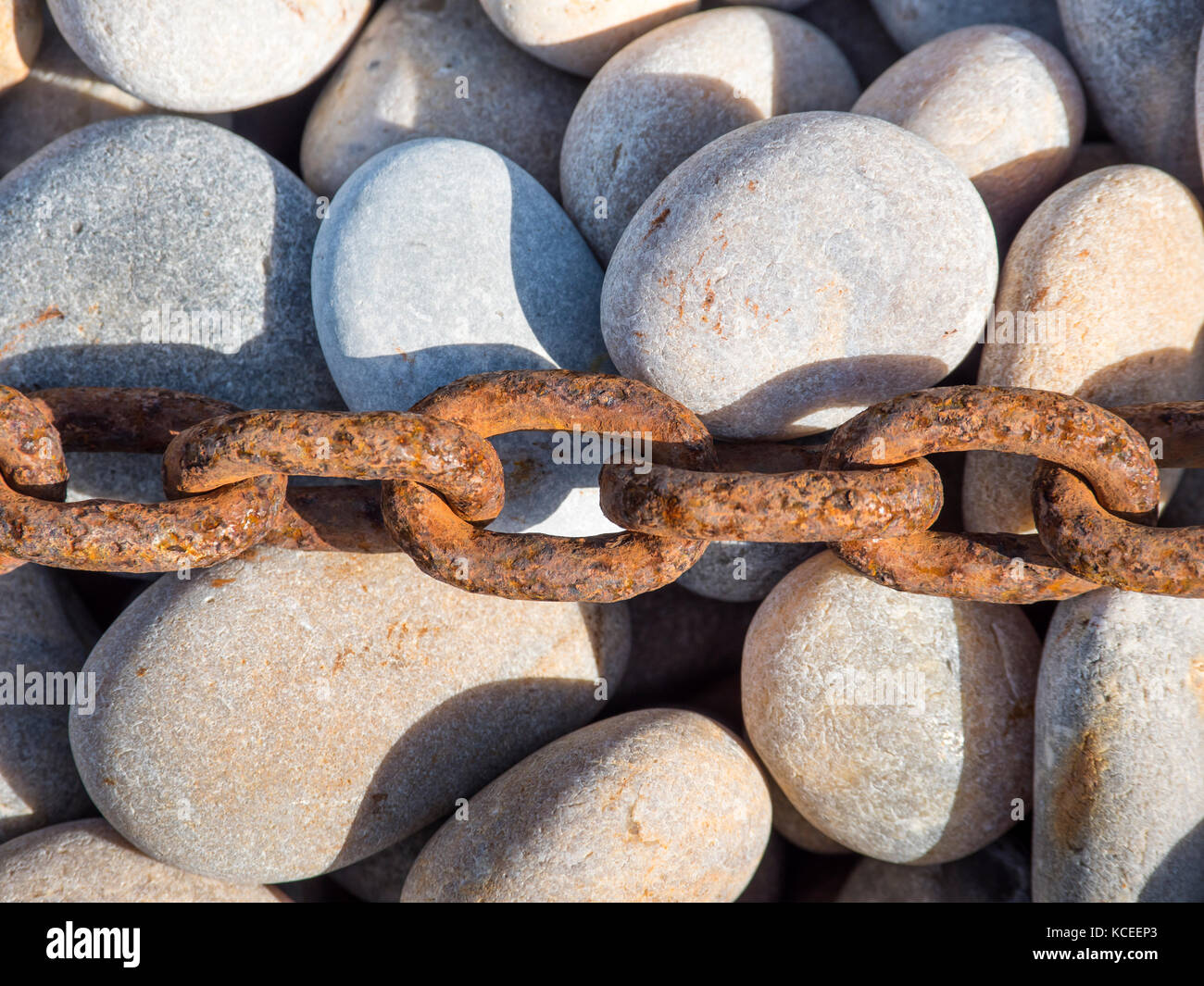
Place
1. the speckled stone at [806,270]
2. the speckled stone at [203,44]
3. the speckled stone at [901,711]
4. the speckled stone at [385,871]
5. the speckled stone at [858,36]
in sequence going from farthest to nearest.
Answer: the speckled stone at [858,36], the speckled stone at [385,871], the speckled stone at [203,44], the speckled stone at [901,711], the speckled stone at [806,270]

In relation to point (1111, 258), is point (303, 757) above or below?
below

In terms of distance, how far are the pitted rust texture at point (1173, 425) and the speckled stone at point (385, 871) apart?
2.02 m

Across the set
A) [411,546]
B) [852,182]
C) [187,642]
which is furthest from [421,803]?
[852,182]

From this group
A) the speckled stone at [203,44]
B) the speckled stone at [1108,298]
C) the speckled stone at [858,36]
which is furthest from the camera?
the speckled stone at [858,36]

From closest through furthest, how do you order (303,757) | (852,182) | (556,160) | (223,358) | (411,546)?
(411,546)
(852,182)
(303,757)
(223,358)
(556,160)

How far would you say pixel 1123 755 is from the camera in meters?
1.96

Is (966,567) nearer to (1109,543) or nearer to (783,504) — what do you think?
(1109,543)

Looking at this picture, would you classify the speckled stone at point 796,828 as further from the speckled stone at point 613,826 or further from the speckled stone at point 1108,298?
the speckled stone at point 1108,298

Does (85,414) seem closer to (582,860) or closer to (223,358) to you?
(223,358)

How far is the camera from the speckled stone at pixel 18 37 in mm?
2529

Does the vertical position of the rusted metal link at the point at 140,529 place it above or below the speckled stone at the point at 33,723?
above

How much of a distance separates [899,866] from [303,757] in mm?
1610

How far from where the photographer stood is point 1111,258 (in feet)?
6.65

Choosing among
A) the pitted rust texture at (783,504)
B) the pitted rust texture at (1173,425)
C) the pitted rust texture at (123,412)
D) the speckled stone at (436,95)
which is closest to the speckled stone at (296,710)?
the pitted rust texture at (123,412)
